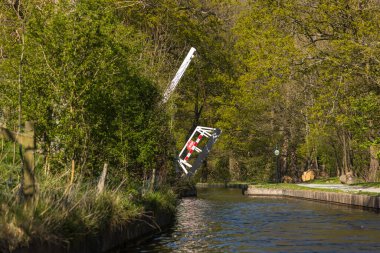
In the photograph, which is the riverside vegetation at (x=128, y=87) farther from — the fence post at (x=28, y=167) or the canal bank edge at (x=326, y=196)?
the canal bank edge at (x=326, y=196)

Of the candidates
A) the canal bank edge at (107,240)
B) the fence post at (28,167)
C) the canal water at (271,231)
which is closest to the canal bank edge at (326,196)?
the canal water at (271,231)

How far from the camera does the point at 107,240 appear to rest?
1548 cm

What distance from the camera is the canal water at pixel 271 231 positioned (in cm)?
1702

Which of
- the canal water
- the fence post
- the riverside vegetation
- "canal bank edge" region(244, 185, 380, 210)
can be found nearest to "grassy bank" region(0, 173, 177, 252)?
the riverside vegetation

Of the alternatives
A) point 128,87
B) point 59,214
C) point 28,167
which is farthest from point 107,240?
point 128,87

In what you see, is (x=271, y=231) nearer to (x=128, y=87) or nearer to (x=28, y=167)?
(x=128, y=87)

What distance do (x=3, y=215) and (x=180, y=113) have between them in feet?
161

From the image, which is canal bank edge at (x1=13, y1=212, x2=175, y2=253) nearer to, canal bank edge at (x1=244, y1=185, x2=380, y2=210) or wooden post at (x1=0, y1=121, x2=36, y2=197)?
wooden post at (x1=0, y1=121, x2=36, y2=197)

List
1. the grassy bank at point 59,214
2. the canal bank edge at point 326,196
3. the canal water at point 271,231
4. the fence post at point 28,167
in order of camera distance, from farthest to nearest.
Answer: the canal bank edge at point 326,196 → the canal water at point 271,231 → the fence post at point 28,167 → the grassy bank at point 59,214

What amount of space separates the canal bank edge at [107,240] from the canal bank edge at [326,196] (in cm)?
978

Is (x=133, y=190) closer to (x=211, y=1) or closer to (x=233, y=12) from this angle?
(x=211, y=1)

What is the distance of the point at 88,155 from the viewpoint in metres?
18.8

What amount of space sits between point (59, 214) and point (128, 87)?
853 centimetres

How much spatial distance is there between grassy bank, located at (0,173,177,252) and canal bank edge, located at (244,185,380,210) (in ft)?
42.3
